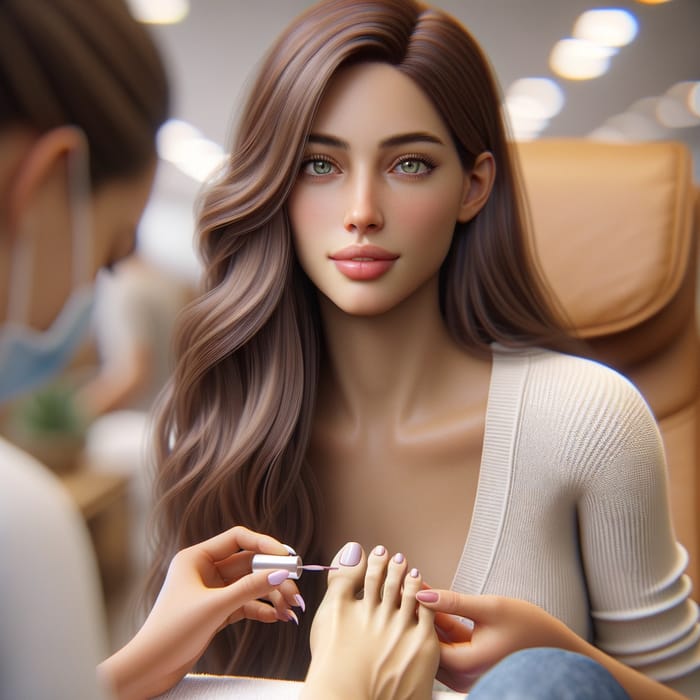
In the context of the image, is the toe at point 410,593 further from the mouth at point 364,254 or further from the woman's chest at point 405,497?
the mouth at point 364,254

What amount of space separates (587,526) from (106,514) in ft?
1.31

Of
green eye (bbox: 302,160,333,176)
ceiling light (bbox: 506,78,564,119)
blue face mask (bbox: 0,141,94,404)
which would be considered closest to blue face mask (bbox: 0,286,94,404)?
blue face mask (bbox: 0,141,94,404)

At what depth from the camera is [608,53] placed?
0.77 meters

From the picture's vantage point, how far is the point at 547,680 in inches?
17.0

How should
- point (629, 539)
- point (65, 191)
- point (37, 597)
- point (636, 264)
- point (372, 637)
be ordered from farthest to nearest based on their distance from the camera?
1. point (636, 264)
2. point (629, 539)
3. point (372, 637)
4. point (65, 191)
5. point (37, 597)

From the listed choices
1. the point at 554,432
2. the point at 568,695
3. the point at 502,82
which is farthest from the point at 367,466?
the point at 502,82

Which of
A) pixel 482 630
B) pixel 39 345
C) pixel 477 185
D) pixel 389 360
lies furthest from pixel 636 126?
pixel 39 345

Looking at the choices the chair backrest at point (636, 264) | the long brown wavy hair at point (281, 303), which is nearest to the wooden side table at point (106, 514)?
the long brown wavy hair at point (281, 303)

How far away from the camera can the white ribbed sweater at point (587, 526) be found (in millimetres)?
630

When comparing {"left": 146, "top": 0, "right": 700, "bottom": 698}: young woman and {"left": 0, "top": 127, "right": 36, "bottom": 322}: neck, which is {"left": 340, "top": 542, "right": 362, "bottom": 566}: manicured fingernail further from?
{"left": 0, "top": 127, "right": 36, "bottom": 322}: neck

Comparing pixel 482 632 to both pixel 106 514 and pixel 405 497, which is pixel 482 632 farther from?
pixel 106 514

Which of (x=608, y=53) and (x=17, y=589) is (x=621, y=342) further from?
(x=17, y=589)

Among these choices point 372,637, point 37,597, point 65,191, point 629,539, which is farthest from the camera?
point 629,539

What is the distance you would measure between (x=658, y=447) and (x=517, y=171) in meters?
0.27
